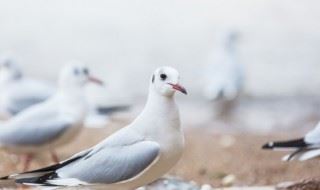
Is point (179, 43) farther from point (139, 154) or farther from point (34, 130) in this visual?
point (139, 154)

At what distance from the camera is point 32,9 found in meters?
1.98

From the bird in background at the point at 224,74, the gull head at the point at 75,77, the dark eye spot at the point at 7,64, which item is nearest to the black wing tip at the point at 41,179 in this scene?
the gull head at the point at 75,77

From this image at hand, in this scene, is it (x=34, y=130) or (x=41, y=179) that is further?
(x=34, y=130)

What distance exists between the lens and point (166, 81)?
5.05ft

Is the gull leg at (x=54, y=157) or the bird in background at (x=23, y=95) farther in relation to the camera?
the bird in background at (x=23, y=95)

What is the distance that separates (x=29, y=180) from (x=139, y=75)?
0.65 m

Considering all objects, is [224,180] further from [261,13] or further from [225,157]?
[261,13]

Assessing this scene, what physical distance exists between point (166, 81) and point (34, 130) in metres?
0.36

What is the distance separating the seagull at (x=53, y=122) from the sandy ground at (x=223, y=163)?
7 cm

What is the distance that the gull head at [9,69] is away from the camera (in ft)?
6.82

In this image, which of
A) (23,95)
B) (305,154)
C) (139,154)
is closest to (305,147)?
(305,154)

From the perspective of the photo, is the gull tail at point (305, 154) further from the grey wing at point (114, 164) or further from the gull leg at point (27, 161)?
the gull leg at point (27, 161)

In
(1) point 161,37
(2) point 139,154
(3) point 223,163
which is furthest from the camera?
(1) point 161,37

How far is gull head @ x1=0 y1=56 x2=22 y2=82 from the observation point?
2.08 meters
